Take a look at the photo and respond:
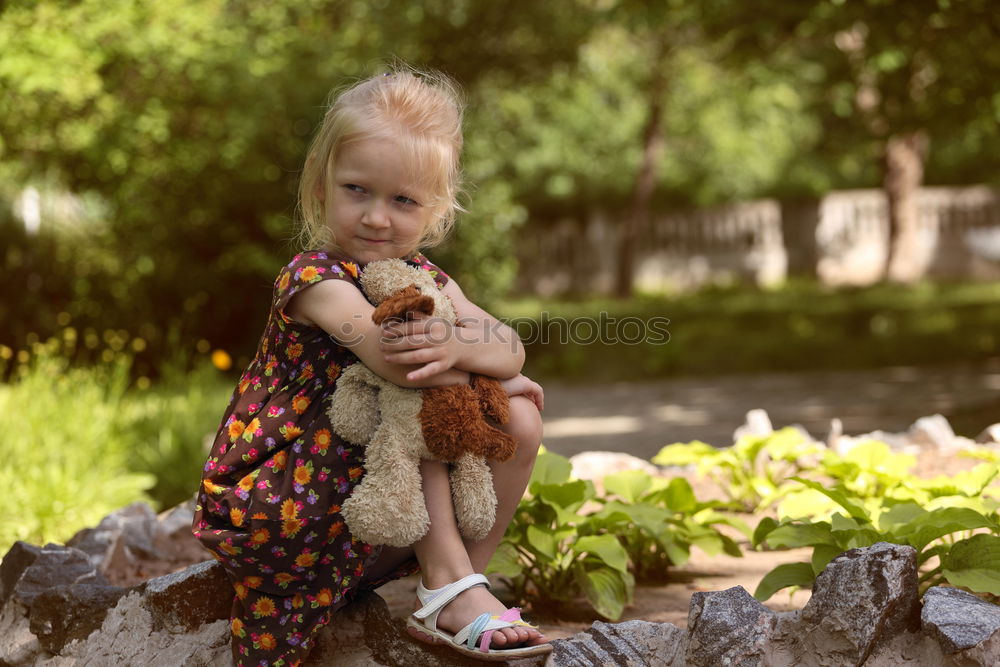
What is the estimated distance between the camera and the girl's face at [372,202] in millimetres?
2219

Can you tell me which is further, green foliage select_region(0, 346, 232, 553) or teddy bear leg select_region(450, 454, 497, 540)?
green foliage select_region(0, 346, 232, 553)

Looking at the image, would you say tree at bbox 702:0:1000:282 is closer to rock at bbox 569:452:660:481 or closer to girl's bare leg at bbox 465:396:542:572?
rock at bbox 569:452:660:481

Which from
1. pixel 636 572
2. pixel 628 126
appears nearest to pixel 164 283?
A: pixel 636 572

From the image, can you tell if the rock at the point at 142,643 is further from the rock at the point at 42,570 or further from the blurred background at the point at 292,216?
the blurred background at the point at 292,216

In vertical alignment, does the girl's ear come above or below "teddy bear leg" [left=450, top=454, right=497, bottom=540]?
above


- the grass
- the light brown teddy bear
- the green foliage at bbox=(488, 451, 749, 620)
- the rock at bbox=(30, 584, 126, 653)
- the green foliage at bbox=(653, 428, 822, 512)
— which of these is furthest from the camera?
the grass

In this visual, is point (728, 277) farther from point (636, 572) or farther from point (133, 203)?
point (636, 572)

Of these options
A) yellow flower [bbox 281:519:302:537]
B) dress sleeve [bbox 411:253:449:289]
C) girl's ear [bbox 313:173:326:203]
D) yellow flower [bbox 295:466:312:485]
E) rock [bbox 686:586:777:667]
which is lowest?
rock [bbox 686:586:777:667]

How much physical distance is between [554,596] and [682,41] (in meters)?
12.0

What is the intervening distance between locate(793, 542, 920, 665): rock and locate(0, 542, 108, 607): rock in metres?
1.80

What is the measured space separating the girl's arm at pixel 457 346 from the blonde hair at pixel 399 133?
29cm

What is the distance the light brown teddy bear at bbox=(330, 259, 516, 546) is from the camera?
6.79 feet

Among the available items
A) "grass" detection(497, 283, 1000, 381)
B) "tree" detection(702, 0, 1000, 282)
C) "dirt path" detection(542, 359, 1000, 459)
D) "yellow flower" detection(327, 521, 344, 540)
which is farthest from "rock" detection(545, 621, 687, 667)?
"grass" detection(497, 283, 1000, 381)

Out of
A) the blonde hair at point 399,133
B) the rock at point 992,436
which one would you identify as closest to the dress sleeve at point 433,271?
the blonde hair at point 399,133
